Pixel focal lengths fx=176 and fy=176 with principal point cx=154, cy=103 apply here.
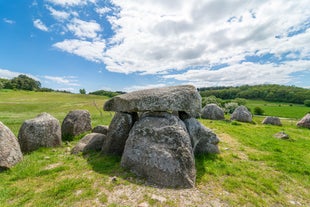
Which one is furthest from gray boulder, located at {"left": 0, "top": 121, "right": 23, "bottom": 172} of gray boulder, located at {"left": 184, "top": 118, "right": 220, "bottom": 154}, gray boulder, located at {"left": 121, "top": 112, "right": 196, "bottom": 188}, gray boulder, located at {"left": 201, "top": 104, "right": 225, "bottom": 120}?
gray boulder, located at {"left": 201, "top": 104, "right": 225, "bottom": 120}

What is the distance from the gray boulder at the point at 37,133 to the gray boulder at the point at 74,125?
6.76 feet

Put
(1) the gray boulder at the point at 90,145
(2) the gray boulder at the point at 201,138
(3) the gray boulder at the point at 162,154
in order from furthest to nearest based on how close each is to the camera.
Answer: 1. (1) the gray boulder at the point at 90,145
2. (2) the gray boulder at the point at 201,138
3. (3) the gray boulder at the point at 162,154

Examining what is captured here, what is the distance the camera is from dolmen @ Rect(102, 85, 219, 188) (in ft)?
20.7

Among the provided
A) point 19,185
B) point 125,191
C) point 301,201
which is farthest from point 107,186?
point 301,201

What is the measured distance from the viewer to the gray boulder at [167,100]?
25.2 feet

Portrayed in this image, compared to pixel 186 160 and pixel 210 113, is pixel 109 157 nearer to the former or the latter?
pixel 186 160

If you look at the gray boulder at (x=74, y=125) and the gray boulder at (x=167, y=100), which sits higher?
the gray boulder at (x=167, y=100)

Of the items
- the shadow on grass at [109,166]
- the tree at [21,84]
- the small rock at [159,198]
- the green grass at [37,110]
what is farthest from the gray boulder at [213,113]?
the tree at [21,84]

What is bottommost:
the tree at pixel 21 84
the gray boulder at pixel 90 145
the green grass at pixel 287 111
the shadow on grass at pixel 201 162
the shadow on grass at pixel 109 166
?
the green grass at pixel 287 111

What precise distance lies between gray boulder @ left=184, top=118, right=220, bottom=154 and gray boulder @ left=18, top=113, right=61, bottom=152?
7.56 meters

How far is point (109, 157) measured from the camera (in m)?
8.26

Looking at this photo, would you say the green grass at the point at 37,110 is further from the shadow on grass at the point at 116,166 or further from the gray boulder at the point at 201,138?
the gray boulder at the point at 201,138

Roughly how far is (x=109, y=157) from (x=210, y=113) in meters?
20.6

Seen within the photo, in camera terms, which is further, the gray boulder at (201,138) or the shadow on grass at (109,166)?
the gray boulder at (201,138)
